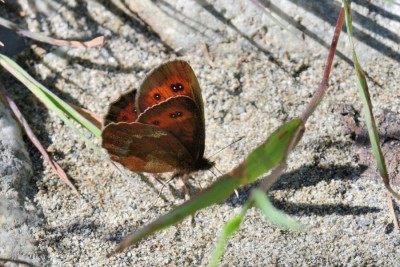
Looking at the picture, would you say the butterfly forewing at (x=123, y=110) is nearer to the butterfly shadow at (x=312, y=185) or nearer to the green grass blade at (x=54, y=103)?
the green grass blade at (x=54, y=103)

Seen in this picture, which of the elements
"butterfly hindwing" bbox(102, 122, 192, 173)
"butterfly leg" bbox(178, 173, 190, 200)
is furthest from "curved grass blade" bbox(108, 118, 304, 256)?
"butterfly leg" bbox(178, 173, 190, 200)

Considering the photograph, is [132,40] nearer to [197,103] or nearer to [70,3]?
[70,3]

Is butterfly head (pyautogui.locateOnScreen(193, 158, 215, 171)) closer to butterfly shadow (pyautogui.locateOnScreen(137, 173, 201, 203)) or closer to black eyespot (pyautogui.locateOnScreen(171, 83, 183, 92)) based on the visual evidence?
butterfly shadow (pyautogui.locateOnScreen(137, 173, 201, 203))

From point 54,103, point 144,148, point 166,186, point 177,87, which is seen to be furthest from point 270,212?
point 54,103

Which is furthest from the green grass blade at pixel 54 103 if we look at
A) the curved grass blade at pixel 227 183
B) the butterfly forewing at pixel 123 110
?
the curved grass blade at pixel 227 183

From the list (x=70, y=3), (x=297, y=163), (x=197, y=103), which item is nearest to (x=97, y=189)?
(x=197, y=103)
